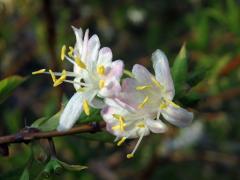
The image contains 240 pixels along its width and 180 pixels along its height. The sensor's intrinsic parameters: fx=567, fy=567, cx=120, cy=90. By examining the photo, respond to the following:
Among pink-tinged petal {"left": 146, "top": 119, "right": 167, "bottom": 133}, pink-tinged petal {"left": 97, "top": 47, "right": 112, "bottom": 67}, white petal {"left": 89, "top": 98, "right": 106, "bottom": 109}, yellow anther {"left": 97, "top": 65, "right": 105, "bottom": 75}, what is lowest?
pink-tinged petal {"left": 146, "top": 119, "right": 167, "bottom": 133}

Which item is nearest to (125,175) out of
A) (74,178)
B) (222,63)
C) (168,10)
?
(74,178)

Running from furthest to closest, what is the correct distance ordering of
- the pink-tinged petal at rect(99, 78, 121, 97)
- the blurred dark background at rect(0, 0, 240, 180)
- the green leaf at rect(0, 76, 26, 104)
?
the blurred dark background at rect(0, 0, 240, 180) < the green leaf at rect(0, 76, 26, 104) < the pink-tinged petal at rect(99, 78, 121, 97)

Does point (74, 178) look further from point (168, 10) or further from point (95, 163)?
point (168, 10)

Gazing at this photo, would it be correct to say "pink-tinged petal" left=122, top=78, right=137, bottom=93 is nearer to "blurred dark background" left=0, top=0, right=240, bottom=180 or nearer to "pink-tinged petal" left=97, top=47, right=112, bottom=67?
"pink-tinged petal" left=97, top=47, right=112, bottom=67

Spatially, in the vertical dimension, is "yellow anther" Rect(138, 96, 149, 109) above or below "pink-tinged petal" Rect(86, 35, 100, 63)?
below

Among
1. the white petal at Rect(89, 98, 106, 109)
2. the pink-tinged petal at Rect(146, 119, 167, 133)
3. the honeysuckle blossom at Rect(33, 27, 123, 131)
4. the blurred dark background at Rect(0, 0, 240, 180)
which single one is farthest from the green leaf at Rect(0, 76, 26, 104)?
the blurred dark background at Rect(0, 0, 240, 180)

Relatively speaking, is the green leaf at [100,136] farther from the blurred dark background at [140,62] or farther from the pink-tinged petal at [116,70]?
the blurred dark background at [140,62]

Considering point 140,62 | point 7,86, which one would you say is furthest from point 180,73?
point 140,62

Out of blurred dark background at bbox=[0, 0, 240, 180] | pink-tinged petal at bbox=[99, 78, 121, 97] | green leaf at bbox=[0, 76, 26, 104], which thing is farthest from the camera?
blurred dark background at bbox=[0, 0, 240, 180]
